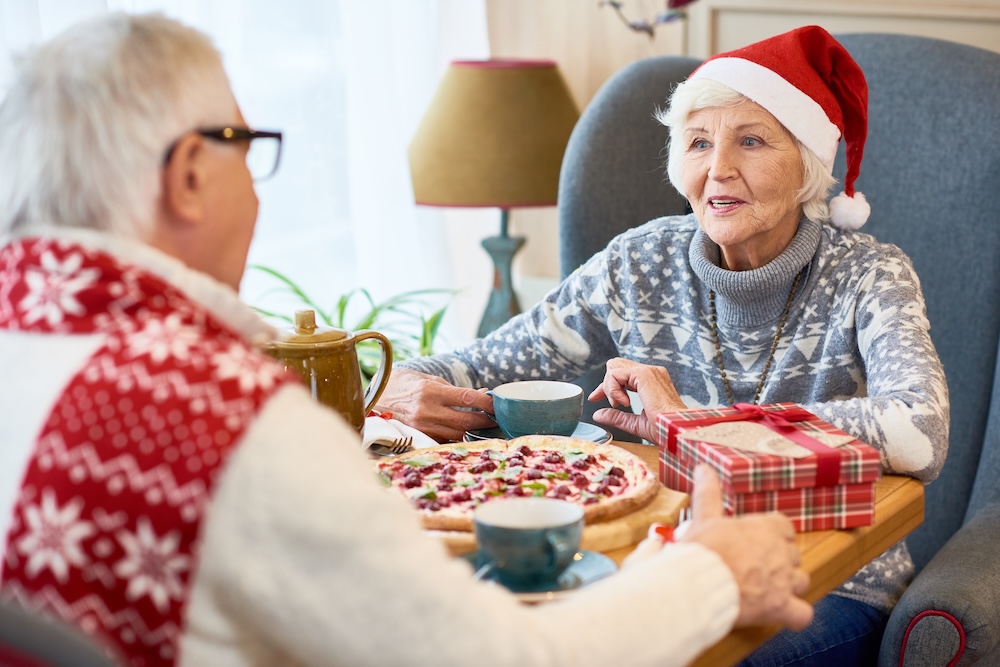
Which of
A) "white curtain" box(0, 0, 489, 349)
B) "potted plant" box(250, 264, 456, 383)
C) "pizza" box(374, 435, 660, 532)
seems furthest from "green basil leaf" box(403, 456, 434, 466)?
"white curtain" box(0, 0, 489, 349)

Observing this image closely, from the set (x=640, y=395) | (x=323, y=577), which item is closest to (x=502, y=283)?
(x=640, y=395)

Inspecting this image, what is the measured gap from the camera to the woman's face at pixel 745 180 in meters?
1.85

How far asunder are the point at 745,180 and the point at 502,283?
1463mm

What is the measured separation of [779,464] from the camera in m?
1.21

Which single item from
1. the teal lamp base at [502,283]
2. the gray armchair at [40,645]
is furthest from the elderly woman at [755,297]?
the teal lamp base at [502,283]

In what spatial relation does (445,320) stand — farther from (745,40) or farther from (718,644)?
(718,644)

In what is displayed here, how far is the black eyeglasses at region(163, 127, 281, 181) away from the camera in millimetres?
971

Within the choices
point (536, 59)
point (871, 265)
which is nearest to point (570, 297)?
point (871, 265)

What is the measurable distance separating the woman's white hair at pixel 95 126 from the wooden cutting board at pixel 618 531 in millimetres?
463

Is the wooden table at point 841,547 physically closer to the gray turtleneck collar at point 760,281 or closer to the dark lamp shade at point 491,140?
the gray turtleneck collar at point 760,281

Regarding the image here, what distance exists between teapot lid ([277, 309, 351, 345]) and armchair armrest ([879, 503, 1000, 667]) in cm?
95

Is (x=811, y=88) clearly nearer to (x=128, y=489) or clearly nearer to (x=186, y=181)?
(x=186, y=181)

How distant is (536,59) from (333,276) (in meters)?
0.99

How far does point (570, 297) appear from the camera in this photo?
6.82 ft
